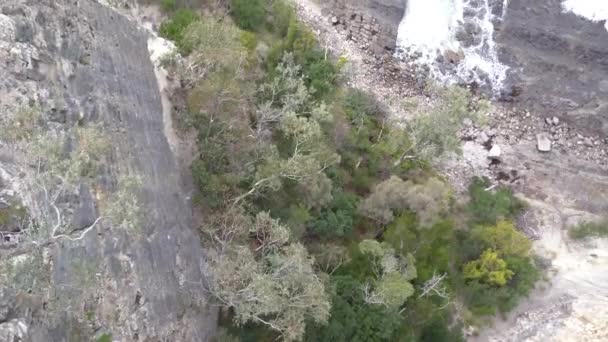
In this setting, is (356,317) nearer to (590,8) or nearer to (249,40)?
(249,40)

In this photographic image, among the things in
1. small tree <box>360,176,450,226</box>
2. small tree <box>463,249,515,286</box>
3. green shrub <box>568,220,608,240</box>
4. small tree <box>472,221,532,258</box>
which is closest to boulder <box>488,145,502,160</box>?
small tree <box>472,221,532,258</box>

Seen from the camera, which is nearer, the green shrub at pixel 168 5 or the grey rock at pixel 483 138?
the green shrub at pixel 168 5

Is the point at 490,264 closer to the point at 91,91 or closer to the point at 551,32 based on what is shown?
the point at 551,32

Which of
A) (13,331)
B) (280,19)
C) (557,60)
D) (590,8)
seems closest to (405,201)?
(280,19)

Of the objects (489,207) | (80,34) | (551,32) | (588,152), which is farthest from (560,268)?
(80,34)

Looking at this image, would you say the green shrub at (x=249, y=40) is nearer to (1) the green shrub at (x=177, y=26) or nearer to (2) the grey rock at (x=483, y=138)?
(1) the green shrub at (x=177, y=26)

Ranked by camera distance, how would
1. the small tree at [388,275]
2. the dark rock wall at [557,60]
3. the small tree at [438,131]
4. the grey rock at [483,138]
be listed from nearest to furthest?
1. the small tree at [388,275]
2. the small tree at [438,131]
3. the dark rock wall at [557,60]
4. the grey rock at [483,138]

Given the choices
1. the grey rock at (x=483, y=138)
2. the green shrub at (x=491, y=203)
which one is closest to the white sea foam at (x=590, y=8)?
the grey rock at (x=483, y=138)
